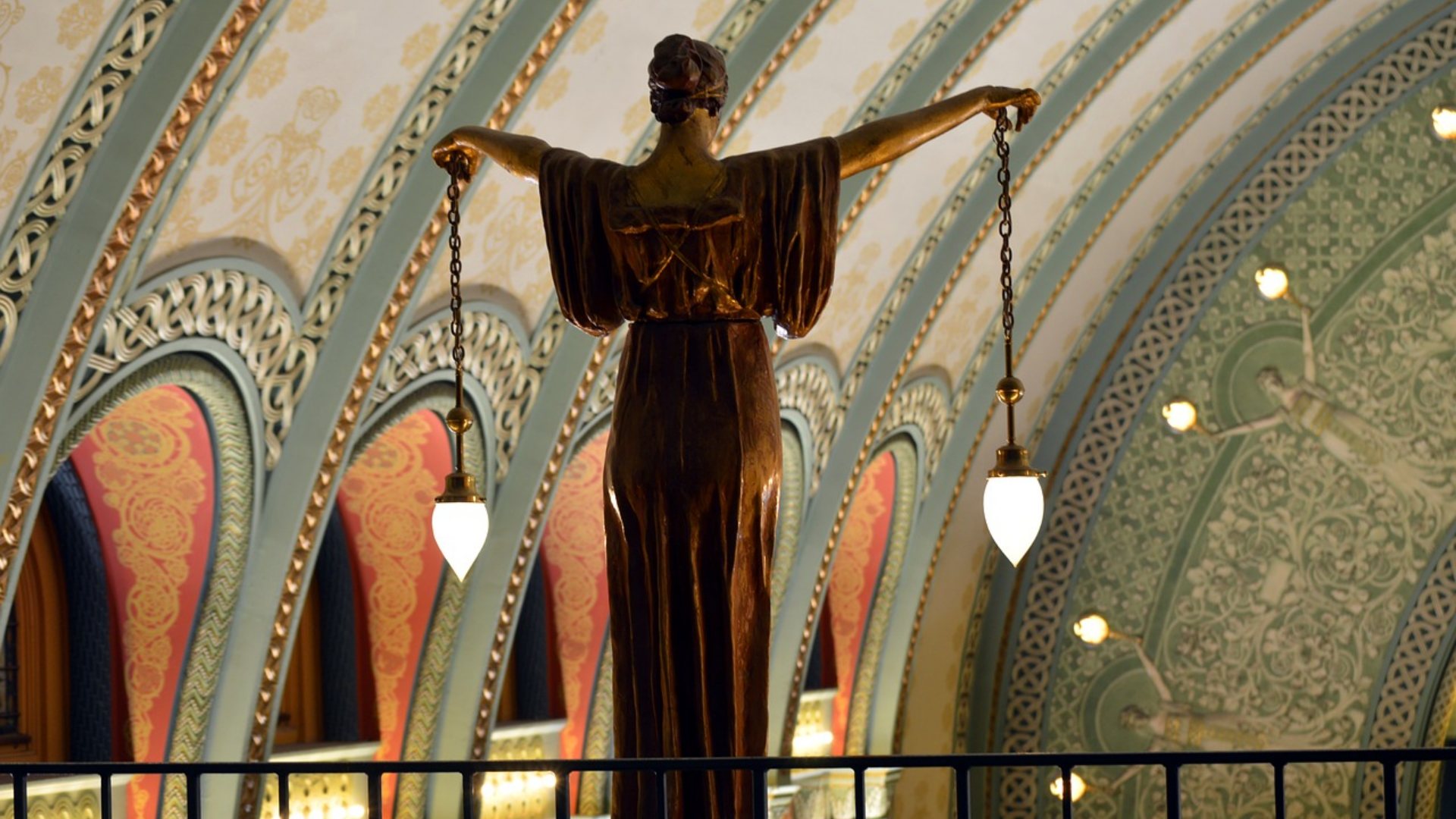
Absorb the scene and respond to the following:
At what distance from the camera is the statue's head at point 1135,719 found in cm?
1085

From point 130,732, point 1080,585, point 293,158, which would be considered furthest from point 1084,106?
point 130,732

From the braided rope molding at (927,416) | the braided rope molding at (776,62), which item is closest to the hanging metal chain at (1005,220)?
the braided rope molding at (776,62)

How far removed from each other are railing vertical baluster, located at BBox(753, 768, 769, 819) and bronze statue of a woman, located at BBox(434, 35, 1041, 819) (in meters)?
0.07

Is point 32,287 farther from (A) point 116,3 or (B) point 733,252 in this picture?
(B) point 733,252

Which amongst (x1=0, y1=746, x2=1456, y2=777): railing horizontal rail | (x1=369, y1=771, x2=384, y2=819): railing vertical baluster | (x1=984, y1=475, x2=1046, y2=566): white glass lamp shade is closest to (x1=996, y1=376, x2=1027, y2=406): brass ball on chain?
(x1=984, y1=475, x2=1046, y2=566): white glass lamp shade

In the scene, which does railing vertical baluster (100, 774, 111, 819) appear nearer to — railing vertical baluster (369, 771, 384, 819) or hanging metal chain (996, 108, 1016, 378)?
railing vertical baluster (369, 771, 384, 819)

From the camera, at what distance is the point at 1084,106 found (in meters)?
8.95

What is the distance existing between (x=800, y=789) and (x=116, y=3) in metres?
6.32

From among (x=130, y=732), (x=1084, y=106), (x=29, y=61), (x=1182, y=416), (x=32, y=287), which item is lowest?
(x=130, y=732)

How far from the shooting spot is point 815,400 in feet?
29.5

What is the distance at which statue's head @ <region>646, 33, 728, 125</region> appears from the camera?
3.16m

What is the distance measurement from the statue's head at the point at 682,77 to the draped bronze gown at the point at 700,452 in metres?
0.12

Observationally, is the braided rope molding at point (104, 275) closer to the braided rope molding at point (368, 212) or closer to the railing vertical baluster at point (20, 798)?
the braided rope molding at point (368, 212)

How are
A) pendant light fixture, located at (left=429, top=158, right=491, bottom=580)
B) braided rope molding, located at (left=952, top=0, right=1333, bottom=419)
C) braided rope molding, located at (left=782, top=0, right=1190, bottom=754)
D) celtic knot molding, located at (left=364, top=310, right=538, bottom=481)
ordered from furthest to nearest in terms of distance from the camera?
braided rope molding, located at (left=952, top=0, right=1333, bottom=419) → braided rope molding, located at (left=782, top=0, right=1190, bottom=754) → celtic knot molding, located at (left=364, top=310, right=538, bottom=481) → pendant light fixture, located at (left=429, top=158, right=491, bottom=580)
